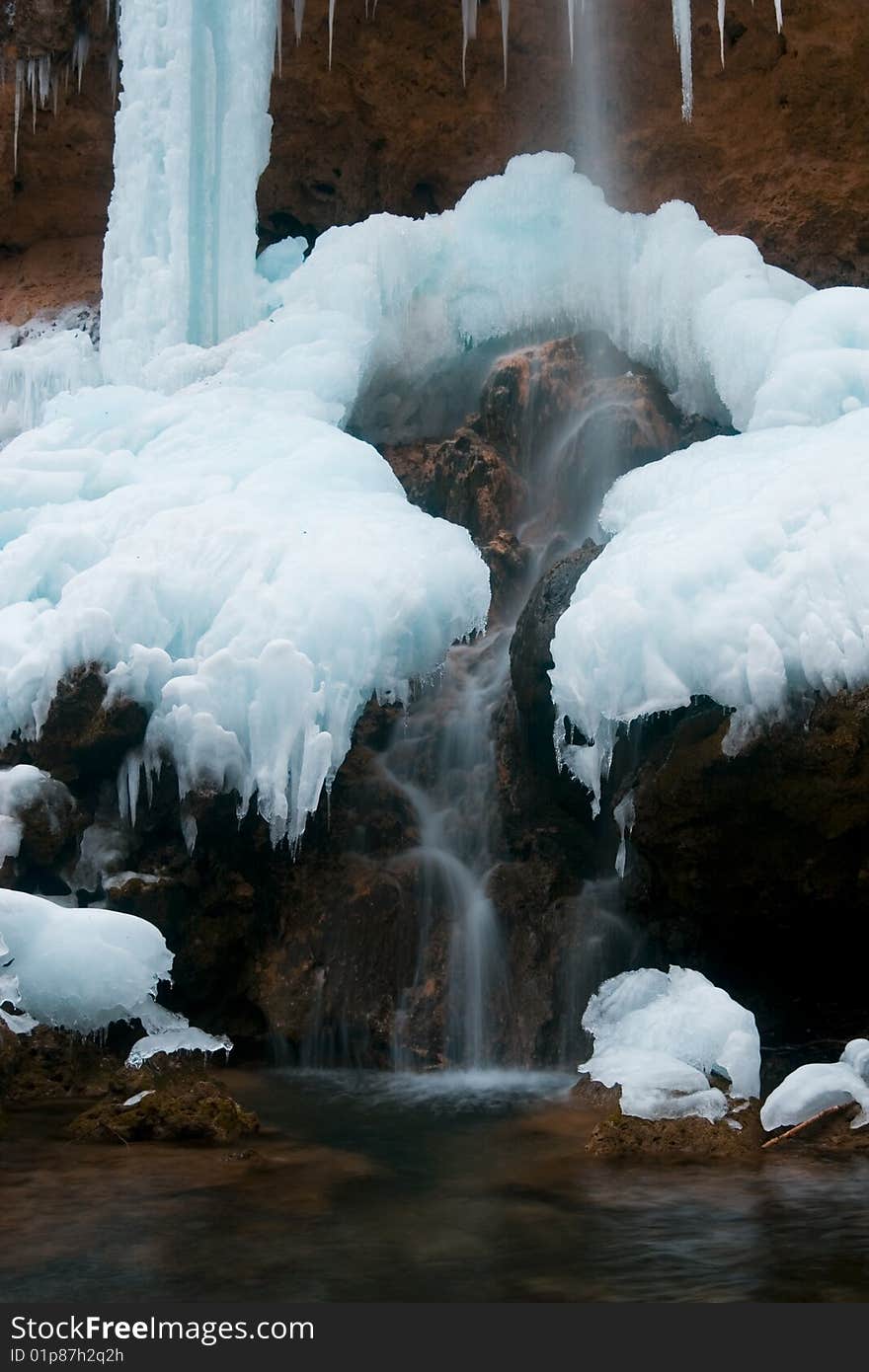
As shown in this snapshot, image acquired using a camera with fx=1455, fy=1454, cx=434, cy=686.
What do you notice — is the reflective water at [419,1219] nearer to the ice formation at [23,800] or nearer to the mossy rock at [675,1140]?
the mossy rock at [675,1140]

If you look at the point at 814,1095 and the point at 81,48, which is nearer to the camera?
the point at 814,1095

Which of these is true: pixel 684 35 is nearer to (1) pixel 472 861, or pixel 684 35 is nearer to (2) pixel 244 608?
(2) pixel 244 608

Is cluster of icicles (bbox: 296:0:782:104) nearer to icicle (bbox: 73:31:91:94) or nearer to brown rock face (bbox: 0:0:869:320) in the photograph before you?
brown rock face (bbox: 0:0:869:320)

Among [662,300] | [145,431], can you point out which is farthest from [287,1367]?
[662,300]

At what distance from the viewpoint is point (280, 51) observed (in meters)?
13.2

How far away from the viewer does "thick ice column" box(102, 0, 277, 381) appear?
41.2 ft

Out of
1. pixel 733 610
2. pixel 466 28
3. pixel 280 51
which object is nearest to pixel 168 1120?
pixel 733 610

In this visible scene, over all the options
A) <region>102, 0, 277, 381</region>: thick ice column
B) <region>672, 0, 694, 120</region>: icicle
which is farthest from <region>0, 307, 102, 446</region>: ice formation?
<region>672, 0, 694, 120</region>: icicle

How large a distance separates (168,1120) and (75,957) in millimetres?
990

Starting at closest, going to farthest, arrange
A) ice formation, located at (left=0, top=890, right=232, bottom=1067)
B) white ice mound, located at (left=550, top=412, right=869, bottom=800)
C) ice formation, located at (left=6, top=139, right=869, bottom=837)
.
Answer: ice formation, located at (left=0, top=890, right=232, bottom=1067), white ice mound, located at (left=550, top=412, right=869, bottom=800), ice formation, located at (left=6, top=139, right=869, bottom=837)

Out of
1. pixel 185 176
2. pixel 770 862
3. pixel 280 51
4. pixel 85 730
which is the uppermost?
pixel 280 51

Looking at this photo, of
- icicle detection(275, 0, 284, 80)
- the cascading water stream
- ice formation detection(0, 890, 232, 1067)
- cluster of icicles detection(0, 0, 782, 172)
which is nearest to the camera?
ice formation detection(0, 890, 232, 1067)

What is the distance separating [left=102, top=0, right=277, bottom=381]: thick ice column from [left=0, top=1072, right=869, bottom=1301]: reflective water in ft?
25.7

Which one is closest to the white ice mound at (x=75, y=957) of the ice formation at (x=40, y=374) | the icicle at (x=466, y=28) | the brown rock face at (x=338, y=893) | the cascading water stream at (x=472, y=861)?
the brown rock face at (x=338, y=893)
